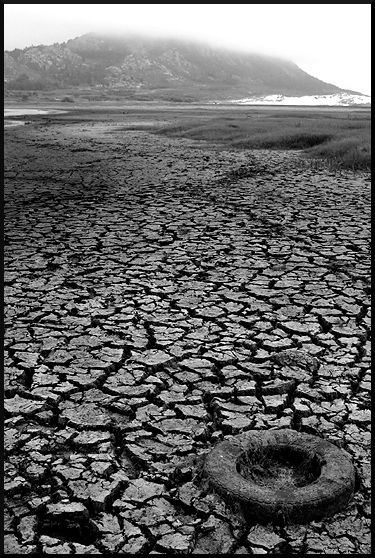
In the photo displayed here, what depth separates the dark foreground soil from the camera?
266 centimetres

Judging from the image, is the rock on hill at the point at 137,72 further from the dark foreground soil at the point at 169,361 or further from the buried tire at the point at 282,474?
the buried tire at the point at 282,474

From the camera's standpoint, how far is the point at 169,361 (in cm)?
421

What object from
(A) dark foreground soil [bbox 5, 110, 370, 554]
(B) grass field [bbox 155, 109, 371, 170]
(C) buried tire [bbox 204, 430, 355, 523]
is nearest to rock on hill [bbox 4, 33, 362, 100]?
(B) grass field [bbox 155, 109, 371, 170]

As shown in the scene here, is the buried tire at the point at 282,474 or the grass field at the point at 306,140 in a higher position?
the grass field at the point at 306,140

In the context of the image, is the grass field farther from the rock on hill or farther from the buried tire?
the rock on hill

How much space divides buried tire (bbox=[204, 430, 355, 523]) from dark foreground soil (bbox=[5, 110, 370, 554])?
0.21ft

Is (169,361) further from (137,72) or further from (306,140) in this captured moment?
(137,72)

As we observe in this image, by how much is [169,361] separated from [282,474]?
142cm

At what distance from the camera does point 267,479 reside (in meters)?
2.93

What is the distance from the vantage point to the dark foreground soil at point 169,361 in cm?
266

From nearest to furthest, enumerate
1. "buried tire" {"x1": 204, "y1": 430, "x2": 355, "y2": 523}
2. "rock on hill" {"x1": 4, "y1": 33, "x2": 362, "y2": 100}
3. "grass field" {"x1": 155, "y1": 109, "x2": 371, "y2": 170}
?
"buried tire" {"x1": 204, "y1": 430, "x2": 355, "y2": 523} < "grass field" {"x1": 155, "y1": 109, "x2": 371, "y2": 170} < "rock on hill" {"x1": 4, "y1": 33, "x2": 362, "y2": 100}

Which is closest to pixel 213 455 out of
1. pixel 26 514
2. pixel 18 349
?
pixel 26 514

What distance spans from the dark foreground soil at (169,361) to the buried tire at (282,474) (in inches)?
2.5

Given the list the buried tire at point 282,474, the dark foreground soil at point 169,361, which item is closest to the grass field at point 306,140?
the dark foreground soil at point 169,361
